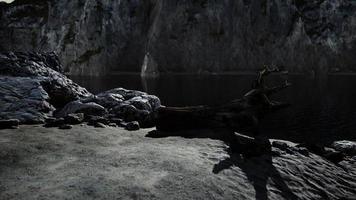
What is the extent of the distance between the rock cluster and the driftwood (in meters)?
2.94

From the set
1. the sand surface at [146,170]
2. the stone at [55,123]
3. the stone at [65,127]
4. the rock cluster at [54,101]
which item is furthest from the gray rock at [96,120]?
the sand surface at [146,170]

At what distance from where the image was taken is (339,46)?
139375 mm

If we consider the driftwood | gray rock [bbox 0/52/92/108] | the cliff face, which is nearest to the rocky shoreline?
gray rock [bbox 0/52/92/108]

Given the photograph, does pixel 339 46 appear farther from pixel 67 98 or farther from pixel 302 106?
pixel 67 98

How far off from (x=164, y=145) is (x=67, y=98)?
50.4 feet

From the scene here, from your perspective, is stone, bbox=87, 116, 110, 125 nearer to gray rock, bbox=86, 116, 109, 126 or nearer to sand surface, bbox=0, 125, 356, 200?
gray rock, bbox=86, 116, 109, 126

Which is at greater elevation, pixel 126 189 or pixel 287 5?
pixel 287 5

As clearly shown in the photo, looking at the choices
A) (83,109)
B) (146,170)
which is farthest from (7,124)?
A: (146,170)

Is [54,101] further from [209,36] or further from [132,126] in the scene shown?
[209,36]

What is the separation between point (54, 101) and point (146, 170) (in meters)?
19.0

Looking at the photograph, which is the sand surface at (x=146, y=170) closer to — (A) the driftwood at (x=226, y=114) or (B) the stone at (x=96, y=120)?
(A) the driftwood at (x=226, y=114)

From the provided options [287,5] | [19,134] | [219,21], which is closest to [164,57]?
[219,21]

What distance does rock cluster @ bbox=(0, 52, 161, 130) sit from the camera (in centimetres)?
2697

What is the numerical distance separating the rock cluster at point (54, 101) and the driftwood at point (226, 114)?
2.94 metres
